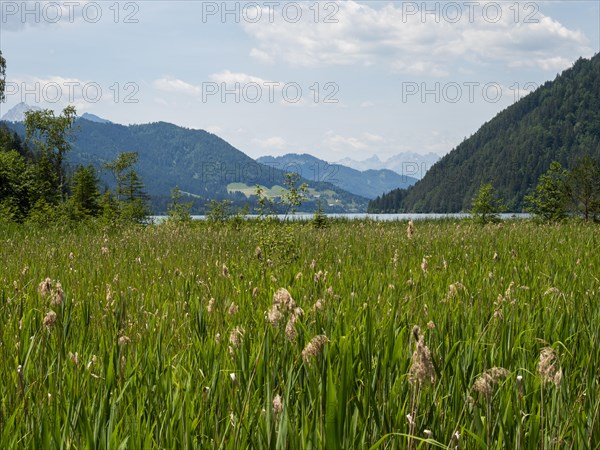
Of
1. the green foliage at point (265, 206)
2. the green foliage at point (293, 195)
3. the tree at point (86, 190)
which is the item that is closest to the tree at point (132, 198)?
the tree at point (86, 190)

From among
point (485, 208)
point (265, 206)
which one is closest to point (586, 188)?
point (485, 208)

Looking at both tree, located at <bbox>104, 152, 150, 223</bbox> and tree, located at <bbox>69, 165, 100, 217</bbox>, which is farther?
tree, located at <bbox>69, 165, 100, 217</bbox>

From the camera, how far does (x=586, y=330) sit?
344 cm

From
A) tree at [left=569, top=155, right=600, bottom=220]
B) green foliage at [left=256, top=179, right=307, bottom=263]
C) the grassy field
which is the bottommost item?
the grassy field

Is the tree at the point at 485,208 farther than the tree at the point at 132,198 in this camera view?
No

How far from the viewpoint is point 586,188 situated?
1173 inches

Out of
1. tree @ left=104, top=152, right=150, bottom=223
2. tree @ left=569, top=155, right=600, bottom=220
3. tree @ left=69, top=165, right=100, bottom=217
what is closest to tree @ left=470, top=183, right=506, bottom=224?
tree @ left=569, top=155, right=600, bottom=220

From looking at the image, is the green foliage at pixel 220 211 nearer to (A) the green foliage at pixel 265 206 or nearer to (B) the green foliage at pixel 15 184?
(B) the green foliage at pixel 15 184

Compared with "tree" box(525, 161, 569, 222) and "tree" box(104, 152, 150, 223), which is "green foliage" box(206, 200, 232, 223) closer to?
"tree" box(104, 152, 150, 223)

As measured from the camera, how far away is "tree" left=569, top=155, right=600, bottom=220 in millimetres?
29797

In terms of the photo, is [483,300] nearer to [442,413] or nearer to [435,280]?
[435,280]

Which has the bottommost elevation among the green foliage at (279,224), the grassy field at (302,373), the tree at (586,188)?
the grassy field at (302,373)

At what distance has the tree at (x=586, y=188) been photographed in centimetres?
2980

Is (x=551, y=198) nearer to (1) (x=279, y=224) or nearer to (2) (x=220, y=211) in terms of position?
(2) (x=220, y=211)
